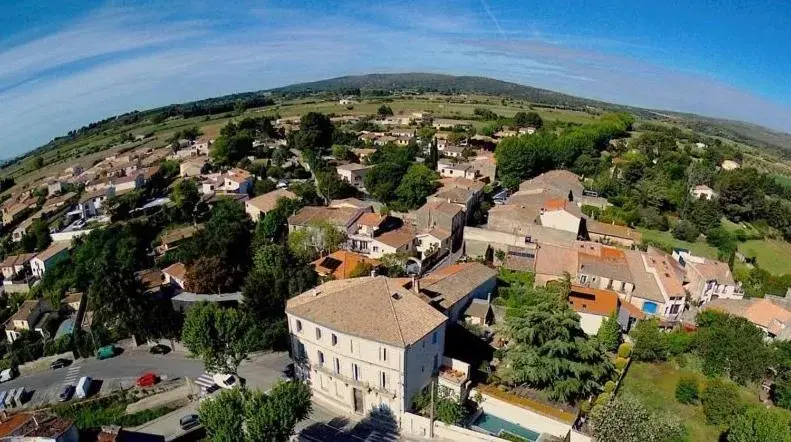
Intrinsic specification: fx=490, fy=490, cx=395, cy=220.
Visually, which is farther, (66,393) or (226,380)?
(66,393)

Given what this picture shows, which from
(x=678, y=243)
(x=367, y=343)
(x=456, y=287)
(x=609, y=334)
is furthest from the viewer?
(x=678, y=243)

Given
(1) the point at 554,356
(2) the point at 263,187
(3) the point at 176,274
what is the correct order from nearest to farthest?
1. (1) the point at 554,356
2. (3) the point at 176,274
3. (2) the point at 263,187

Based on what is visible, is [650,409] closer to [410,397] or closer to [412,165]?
[410,397]

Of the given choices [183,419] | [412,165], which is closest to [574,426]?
[183,419]

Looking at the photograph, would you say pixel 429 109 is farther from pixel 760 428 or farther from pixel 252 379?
pixel 760 428

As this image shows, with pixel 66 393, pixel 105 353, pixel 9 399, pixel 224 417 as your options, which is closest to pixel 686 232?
pixel 224 417

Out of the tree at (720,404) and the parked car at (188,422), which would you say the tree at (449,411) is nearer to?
the parked car at (188,422)

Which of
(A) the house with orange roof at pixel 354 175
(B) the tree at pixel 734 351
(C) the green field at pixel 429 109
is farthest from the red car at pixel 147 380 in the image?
(C) the green field at pixel 429 109
